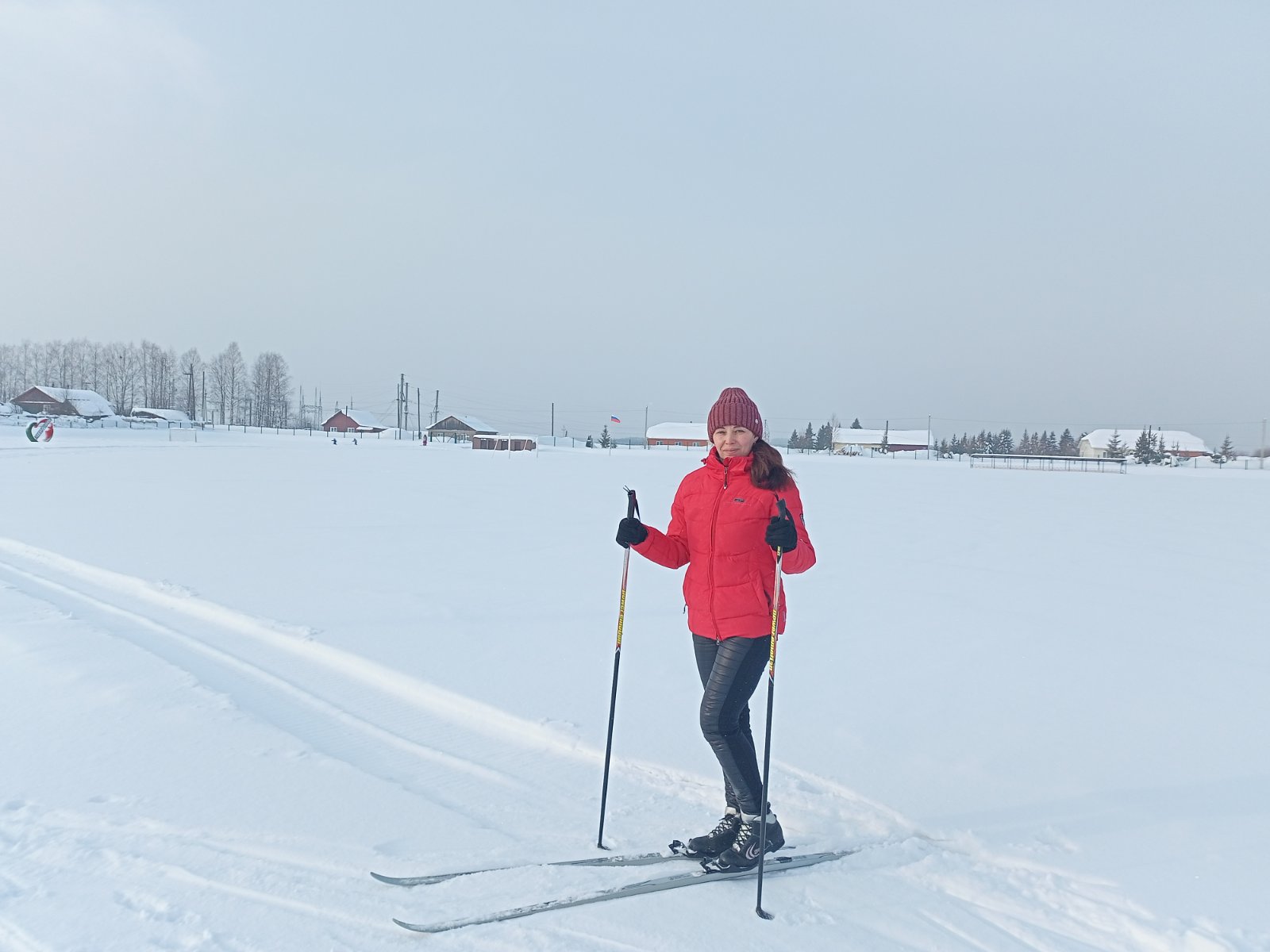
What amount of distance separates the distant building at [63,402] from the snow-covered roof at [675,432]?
52.9 meters

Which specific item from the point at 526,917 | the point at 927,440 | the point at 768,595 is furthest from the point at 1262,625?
the point at 927,440

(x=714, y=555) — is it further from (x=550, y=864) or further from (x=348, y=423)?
(x=348, y=423)

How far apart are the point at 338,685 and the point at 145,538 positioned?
6432 millimetres

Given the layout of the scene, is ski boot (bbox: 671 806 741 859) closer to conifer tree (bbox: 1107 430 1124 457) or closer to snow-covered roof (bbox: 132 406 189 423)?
conifer tree (bbox: 1107 430 1124 457)

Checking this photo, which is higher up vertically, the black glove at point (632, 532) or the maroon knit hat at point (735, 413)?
the maroon knit hat at point (735, 413)

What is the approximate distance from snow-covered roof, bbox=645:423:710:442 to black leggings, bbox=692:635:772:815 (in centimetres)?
8447

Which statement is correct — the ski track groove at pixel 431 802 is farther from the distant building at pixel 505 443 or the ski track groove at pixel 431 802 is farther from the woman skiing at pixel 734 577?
the distant building at pixel 505 443

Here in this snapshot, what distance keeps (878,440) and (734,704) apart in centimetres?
9249

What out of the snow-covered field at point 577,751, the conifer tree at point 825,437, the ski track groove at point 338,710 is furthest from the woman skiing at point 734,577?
the conifer tree at point 825,437

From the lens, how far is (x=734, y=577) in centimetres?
288

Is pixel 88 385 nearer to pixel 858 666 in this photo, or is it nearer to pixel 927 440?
pixel 927 440

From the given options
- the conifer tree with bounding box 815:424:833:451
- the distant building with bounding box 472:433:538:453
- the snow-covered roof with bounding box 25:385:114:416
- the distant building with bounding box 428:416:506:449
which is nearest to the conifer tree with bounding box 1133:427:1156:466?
the conifer tree with bounding box 815:424:833:451

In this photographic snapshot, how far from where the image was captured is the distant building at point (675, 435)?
86625 mm

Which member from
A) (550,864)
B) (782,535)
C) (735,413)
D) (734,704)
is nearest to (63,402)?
(550,864)
